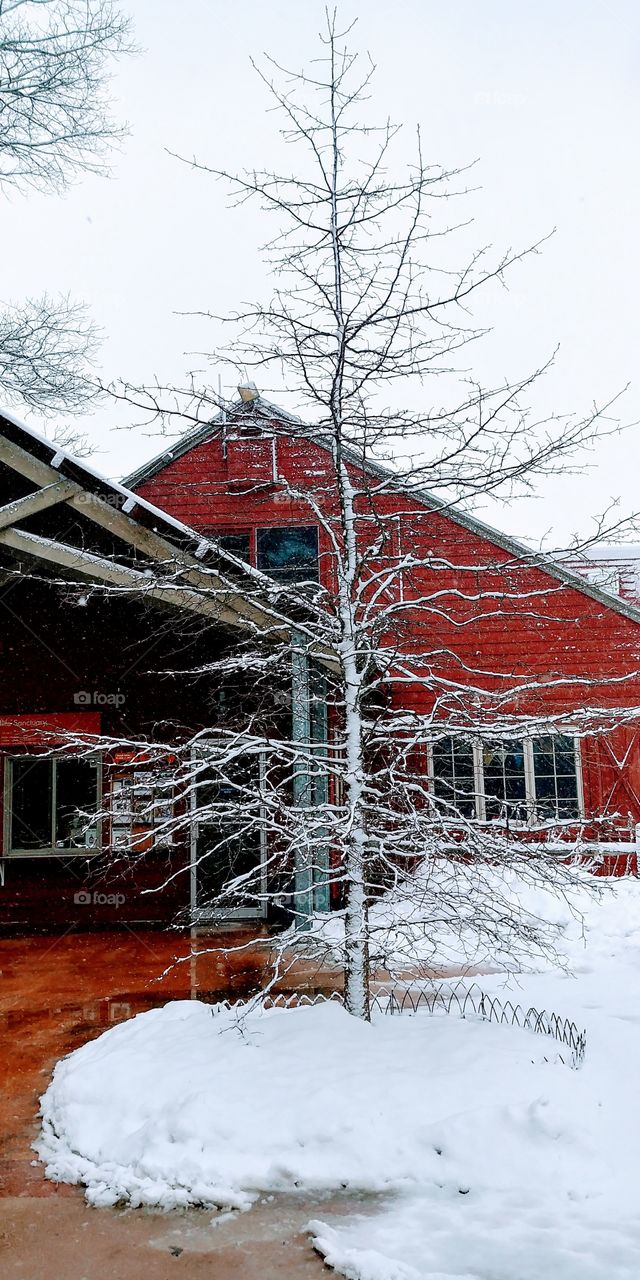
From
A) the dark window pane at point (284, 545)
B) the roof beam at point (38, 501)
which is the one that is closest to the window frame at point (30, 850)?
the roof beam at point (38, 501)

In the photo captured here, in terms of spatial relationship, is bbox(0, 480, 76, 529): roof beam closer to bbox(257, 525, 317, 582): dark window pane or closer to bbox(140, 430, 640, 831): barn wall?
bbox(140, 430, 640, 831): barn wall

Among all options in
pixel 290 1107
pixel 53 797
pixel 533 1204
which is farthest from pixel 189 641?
pixel 533 1204

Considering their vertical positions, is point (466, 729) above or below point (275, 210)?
below

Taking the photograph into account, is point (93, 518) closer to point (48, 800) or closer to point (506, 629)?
point (48, 800)

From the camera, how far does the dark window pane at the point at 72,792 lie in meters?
10.5

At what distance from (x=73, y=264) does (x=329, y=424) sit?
57595 millimetres

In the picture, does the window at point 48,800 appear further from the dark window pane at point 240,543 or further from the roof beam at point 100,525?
the dark window pane at point 240,543

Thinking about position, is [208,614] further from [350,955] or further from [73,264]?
[73,264]

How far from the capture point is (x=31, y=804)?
10547 millimetres

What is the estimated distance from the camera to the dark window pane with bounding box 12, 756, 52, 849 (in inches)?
413

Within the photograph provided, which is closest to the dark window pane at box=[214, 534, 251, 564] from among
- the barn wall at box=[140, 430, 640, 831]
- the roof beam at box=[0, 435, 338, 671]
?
the barn wall at box=[140, 430, 640, 831]

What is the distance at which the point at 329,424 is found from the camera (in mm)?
5543

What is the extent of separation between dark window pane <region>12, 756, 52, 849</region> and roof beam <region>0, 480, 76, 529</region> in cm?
407

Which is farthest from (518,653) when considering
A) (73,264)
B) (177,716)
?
(73,264)
